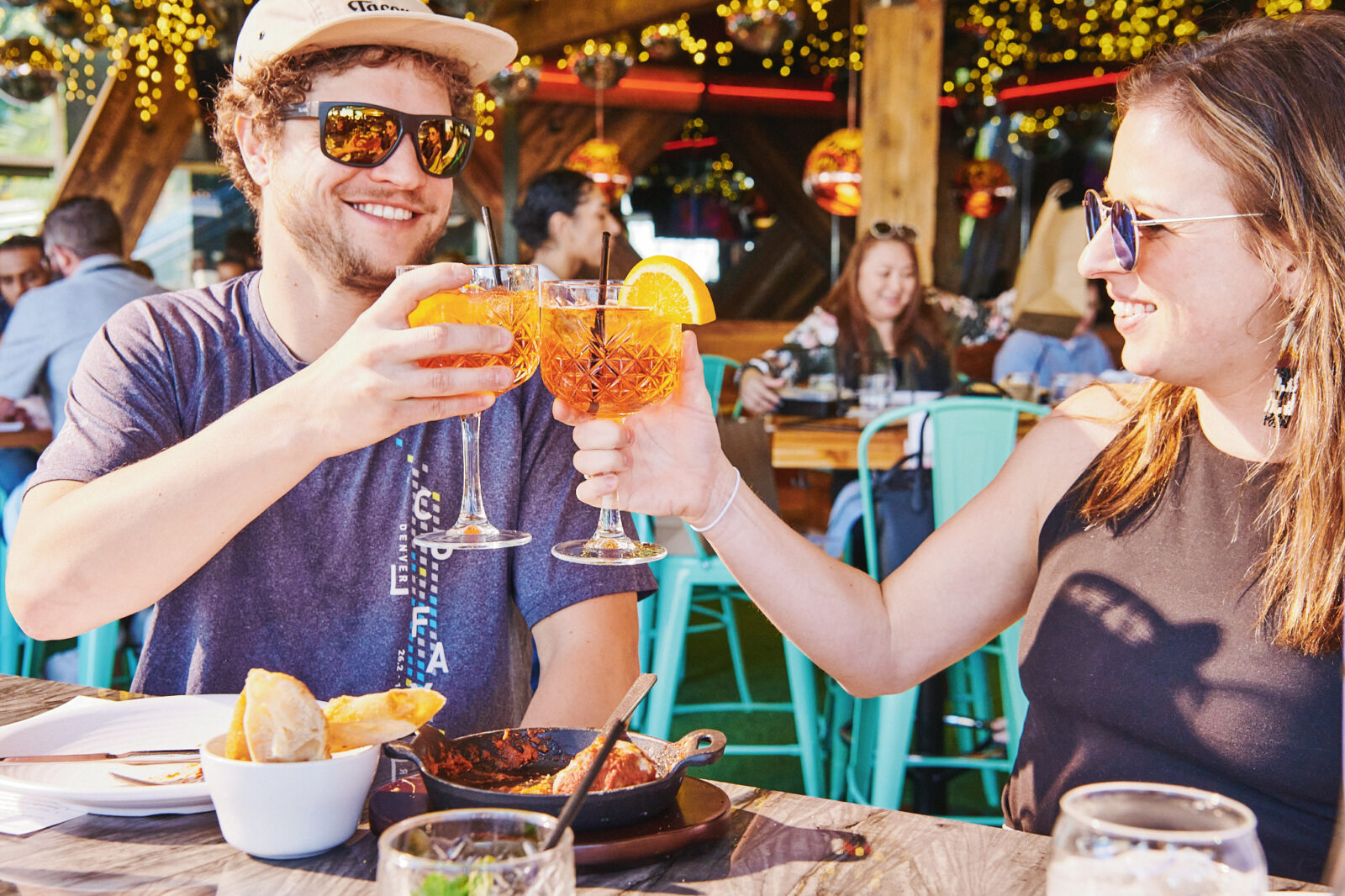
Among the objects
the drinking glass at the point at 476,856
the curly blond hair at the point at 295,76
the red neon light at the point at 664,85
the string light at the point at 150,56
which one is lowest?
the drinking glass at the point at 476,856

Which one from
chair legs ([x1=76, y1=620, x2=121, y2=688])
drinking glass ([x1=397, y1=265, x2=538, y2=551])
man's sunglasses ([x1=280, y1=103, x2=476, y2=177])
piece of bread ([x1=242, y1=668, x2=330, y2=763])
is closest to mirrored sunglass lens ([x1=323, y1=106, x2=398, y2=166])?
man's sunglasses ([x1=280, y1=103, x2=476, y2=177])

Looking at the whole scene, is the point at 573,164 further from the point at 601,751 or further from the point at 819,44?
the point at 601,751

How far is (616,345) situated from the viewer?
1274 mm

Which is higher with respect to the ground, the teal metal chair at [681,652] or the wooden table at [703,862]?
the wooden table at [703,862]

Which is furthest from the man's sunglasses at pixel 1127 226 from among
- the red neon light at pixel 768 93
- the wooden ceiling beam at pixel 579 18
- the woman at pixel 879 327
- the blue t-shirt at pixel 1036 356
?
the red neon light at pixel 768 93

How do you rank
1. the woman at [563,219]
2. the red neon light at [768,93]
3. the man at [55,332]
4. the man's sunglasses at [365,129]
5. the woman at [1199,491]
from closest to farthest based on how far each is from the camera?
the woman at [1199,491]
the man's sunglasses at [365,129]
the man at [55,332]
the woman at [563,219]
the red neon light at [768,93]

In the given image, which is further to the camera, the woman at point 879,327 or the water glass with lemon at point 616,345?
the woman at point 879,327

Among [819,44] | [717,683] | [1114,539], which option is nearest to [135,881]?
[1114,539]

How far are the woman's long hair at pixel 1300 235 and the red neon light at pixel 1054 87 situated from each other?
11.0 meters

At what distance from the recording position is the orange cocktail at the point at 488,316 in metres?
1.20

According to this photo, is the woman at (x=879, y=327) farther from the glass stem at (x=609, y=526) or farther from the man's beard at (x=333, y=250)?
the glass stem at (x=609, y=526)

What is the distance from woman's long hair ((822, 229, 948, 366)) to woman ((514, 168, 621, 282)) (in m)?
1.10

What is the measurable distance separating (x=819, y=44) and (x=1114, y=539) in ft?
33.8

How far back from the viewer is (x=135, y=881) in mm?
917
